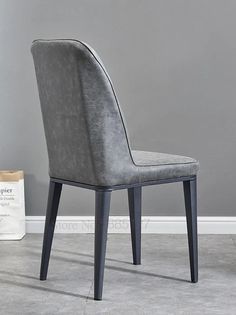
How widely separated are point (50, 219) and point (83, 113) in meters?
0.53

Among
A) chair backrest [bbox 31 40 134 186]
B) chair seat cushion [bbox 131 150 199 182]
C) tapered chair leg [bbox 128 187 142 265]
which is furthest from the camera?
tapered chair leg [bbox 128 187 142 265]

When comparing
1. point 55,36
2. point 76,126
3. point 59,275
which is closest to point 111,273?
point 59,275

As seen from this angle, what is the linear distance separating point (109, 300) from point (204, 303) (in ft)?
1.12

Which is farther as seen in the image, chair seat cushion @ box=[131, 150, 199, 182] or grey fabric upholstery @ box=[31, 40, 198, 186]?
chair seat cushion @ box=[131, 150, 199, 182]

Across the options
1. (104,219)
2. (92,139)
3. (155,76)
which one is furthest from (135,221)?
(155,76)

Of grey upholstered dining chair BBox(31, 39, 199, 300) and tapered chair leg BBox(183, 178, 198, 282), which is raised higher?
grey upholstered dining chair BBox(31, 39, 199, 300)

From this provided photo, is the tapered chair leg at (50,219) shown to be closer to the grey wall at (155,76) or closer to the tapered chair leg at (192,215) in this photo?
the tapered chair leg at (192,215)

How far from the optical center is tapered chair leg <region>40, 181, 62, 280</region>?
2.59 meters

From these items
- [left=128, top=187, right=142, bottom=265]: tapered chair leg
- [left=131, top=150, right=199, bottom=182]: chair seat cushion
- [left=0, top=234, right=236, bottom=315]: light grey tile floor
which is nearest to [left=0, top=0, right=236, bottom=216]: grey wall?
[left=0, top=234, right=236, bottom=315]: light grey tile floor

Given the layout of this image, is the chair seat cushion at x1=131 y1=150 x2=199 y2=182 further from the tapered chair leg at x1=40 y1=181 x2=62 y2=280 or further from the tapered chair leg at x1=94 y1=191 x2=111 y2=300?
the tapered chair leg at x1=40 y1=181 x2=62 y2=280

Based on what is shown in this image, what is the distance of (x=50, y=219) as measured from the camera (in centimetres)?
260

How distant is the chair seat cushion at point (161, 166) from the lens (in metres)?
2.41

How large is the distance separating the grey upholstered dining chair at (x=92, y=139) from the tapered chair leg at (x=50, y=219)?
0.21 feet

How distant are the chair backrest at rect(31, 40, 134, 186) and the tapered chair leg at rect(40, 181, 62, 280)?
157mm
